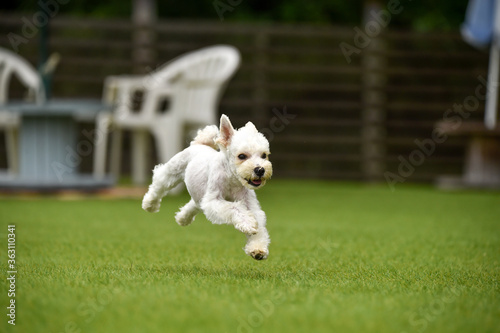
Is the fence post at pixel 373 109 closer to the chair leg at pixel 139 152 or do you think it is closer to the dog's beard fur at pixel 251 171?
the chair leg at pixel 139 152

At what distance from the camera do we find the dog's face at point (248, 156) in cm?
340

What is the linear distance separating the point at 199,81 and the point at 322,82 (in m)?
3.13

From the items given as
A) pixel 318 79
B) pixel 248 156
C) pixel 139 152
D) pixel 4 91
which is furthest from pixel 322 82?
pixel 248 156

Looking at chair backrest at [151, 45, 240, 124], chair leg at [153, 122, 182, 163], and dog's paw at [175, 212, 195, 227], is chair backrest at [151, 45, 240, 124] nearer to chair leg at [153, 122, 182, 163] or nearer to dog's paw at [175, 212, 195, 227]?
chair leg at [153, 122, 182, 163]

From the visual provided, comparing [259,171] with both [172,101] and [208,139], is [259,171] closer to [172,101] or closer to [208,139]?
[208,139]

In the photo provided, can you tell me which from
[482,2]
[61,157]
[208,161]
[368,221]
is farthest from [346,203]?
[208,161]

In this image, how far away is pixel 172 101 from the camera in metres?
8.12

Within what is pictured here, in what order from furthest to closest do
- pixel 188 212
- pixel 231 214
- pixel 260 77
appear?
pixel 260 77 → pixel 188 212 → pixel 231 214

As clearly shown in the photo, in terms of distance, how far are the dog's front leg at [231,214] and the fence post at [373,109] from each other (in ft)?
24.4

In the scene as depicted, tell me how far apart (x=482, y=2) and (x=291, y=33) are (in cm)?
238

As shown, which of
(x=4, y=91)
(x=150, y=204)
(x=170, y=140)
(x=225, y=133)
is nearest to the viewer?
(x=225, y=133)

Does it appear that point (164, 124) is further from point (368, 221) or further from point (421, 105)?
point (421, 105)

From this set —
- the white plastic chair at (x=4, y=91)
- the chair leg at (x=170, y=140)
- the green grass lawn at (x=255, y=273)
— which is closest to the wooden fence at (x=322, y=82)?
the white plastic chair at (x=4, y=91)

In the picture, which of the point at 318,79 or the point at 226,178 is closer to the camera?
the point at 226,178
